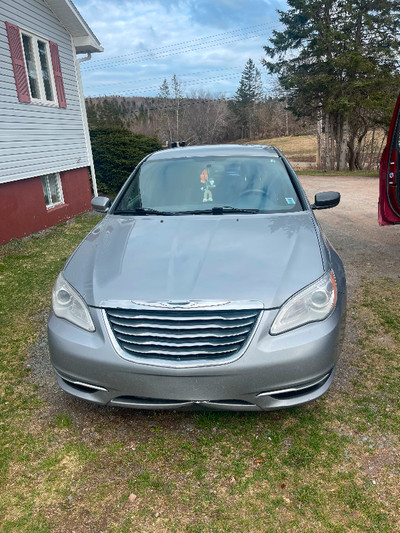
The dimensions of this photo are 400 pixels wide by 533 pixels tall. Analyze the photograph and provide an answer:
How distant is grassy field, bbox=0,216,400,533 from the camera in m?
1.90

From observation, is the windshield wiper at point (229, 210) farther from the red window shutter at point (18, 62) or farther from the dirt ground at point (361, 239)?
the red window shutter at point (18, 62)

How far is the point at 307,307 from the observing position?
2199 millimetres

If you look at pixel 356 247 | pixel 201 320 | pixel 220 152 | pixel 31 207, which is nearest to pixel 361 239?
pixel 356 247

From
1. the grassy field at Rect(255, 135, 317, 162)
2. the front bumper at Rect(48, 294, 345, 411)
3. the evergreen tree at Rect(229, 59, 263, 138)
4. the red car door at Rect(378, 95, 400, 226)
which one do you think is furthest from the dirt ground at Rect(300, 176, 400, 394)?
the evergreen tree at Rect(229, 59, 263, 138)

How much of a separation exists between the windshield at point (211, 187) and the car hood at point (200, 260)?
0.23 m

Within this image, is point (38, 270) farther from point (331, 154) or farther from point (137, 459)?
point (331, 154)

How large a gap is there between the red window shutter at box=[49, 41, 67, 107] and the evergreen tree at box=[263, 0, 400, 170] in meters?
12.6

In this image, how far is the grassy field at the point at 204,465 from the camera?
1900mm

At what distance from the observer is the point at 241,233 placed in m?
2.77

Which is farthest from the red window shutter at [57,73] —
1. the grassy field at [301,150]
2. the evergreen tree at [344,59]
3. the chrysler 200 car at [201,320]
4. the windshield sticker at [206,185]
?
the grassy field at [301,150]

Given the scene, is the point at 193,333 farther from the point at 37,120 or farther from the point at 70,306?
the point at 37,120

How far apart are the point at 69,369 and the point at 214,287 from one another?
96 cm

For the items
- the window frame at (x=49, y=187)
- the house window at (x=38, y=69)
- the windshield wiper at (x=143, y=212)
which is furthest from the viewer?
the window frame at (x=49, y=187)

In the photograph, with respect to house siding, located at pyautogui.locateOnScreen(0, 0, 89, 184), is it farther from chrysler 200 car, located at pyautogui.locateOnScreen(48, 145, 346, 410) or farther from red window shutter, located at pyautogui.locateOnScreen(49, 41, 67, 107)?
chrysler 200 car, located at pyautogui.locateOnScreen(48, 145, 346, 410)
